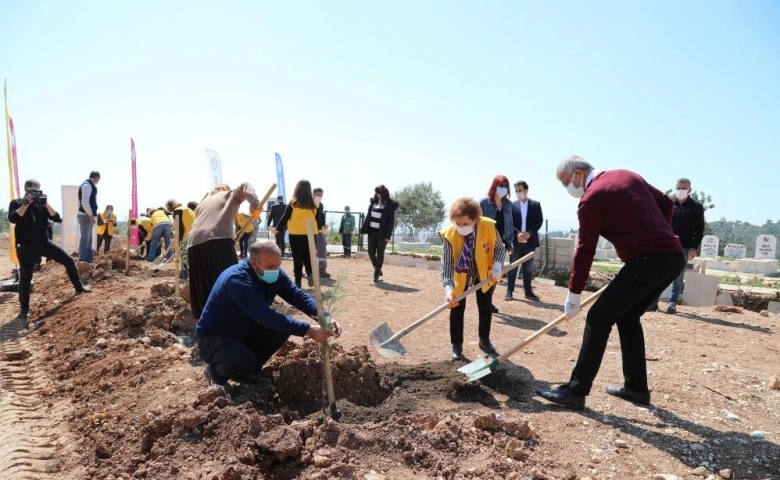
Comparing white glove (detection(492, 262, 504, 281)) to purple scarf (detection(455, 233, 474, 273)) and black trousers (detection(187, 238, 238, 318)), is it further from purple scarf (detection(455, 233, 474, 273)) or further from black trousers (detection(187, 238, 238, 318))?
black trousers (detection(187, 238, 238, 318))

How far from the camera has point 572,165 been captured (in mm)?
3602

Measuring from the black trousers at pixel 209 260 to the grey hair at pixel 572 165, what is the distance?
288 centimetres

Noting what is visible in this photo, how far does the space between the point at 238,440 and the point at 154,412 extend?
871mm

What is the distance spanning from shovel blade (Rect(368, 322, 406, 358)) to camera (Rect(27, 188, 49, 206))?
219 inches

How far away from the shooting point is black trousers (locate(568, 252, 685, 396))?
3307 mm

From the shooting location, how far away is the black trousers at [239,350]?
3542 mm

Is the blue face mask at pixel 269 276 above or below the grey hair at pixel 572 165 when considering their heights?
below

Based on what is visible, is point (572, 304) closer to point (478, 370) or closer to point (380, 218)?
point (478, 370)

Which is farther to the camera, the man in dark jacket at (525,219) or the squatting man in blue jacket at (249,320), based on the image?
the man in dark jacket at (525,219)

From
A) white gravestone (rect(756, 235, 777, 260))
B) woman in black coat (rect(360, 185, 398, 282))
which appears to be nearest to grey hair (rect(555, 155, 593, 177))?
woman in black coat (rect(360, 185, 398, 282))

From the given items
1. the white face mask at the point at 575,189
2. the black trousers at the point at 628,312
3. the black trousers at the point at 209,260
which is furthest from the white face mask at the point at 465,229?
the black trousers at the point at 209,260

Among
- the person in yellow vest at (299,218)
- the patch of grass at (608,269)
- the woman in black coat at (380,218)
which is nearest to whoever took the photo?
the person in yellow vest at (299,218)

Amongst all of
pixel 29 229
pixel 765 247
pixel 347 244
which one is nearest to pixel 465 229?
pixel 29 229

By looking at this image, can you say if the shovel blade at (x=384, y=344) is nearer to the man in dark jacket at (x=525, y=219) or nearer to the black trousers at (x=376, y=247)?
the man in dark jacket at (x=525, y=219)
